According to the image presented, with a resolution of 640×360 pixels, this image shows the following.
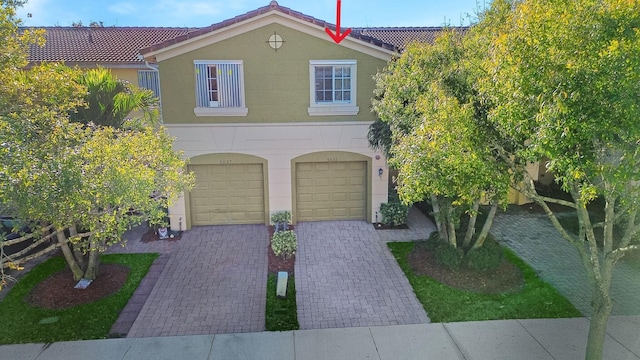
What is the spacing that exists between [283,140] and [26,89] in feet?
25.4

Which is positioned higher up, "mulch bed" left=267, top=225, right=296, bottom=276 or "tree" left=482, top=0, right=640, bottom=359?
"tree" left=482, top=0, right=640, bottom=359

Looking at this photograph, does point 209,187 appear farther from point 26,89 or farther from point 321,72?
point 26,89

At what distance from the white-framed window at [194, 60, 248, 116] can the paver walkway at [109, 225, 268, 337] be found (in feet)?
13.4

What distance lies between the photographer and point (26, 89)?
7332 mm

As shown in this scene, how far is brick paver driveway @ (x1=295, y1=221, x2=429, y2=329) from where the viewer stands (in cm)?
870

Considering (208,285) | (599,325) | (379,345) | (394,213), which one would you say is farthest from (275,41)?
(599,325)

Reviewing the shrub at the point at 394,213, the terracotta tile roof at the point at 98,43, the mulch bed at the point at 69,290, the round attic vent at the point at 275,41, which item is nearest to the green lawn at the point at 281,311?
the mulch bed at the point at 69,290

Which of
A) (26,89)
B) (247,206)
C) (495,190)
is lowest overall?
(247,206)

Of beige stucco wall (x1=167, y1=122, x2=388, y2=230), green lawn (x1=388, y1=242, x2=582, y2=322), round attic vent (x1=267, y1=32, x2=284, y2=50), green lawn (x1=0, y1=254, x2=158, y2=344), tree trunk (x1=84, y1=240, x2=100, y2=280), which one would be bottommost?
green lawn (x1=0, y1=254, x2=158, y2=344)

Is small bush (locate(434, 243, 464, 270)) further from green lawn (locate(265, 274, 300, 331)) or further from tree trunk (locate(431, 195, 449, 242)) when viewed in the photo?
green lawn (locate(265, 274, 300, 331))

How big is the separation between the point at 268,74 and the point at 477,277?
859 cm

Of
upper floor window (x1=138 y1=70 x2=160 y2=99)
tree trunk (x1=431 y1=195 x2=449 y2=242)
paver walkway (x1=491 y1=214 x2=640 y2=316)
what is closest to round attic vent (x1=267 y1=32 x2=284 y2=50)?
tree trunk (x1=431 y1=195 x2=449 y2=242)

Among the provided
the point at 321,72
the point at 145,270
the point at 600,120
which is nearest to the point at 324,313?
the point at 145,270

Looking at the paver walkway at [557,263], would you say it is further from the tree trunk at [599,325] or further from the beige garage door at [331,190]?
the beige garage door at [331,190]
